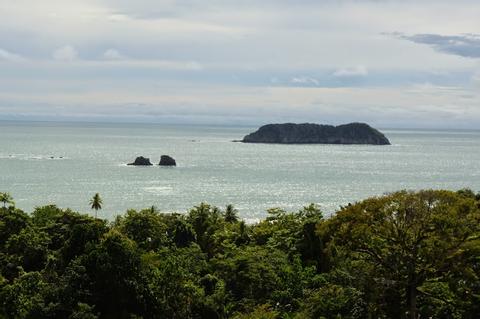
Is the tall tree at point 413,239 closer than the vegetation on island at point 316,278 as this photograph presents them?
Yes

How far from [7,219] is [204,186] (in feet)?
318

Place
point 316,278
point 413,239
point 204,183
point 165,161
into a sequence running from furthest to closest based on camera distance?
point 165,161
point 204,183
point 316,278
point 413,239

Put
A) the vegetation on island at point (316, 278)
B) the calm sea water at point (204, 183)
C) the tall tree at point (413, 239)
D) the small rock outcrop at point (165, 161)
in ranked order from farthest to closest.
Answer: the small rock outcrop at point (165, 161) < the calm sea water at point (204, 183) < the vegetation on island at point (316, 278) < the tall tree at point (413, 239)

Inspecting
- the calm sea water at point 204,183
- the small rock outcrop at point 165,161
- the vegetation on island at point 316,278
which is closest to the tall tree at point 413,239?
the vegetation on island at point 316,278

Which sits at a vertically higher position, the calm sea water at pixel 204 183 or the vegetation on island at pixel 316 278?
the vegetation on island at pixel 316 278

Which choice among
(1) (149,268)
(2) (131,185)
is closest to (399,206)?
(1) (149,268)

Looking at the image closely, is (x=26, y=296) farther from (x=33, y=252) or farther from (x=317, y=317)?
(x=317, y=317)

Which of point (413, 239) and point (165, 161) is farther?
point (165, 161)

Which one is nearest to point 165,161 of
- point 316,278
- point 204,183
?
point 204,183

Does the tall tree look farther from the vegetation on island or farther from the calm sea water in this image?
the calm sea water

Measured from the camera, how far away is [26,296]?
3347 centimetres

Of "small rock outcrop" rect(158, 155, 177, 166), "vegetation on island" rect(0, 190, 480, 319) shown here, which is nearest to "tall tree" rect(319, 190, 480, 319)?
"vegetation on island" rect(0, 190, 480, 319)

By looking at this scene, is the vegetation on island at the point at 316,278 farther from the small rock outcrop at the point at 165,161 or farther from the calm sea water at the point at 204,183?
the small rock outcrop at the point at 165,161

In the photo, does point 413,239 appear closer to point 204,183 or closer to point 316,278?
point 316,278
